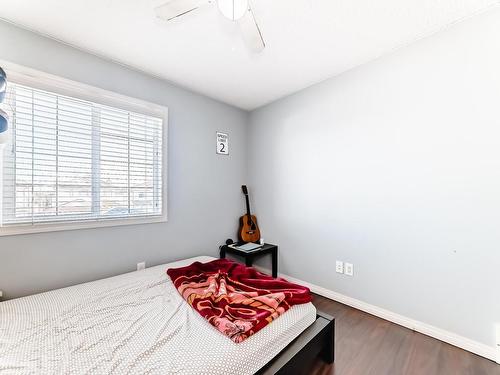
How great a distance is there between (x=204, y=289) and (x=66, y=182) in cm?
139

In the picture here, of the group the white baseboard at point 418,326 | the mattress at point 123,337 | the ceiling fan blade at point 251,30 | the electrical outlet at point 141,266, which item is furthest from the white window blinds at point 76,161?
the white baseboard at point 418,326

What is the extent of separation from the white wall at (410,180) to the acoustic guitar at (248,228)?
531 millimetres

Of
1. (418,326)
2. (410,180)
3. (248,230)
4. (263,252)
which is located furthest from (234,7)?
(418,326)

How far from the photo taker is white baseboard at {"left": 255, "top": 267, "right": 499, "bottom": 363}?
1604mm

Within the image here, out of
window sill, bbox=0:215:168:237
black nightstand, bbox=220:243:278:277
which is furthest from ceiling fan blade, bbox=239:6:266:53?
black nightstand, bbox=220:243:278:277

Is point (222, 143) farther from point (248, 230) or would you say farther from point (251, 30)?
point (251, 30)

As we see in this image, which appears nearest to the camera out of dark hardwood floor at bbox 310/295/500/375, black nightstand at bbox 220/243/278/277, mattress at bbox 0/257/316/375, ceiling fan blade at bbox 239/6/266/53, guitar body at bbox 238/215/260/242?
mattress at bbox 0/257/316/375

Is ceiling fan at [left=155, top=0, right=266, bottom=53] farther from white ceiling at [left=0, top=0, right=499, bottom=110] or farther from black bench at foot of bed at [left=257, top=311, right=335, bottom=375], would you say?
black bench at foot of bed at [left=257, top=311, right=335, bottom=375]

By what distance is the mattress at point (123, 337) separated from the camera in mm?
970

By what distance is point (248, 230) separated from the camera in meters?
3.12

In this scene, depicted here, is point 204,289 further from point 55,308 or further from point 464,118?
point 464,118

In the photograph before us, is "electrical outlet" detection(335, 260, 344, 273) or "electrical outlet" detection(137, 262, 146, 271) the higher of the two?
"electrical outlet" detection(137, 262, 146, 271)

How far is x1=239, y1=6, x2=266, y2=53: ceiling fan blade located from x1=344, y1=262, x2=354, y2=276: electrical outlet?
2098 millimetres

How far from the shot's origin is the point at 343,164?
2.36 metres
